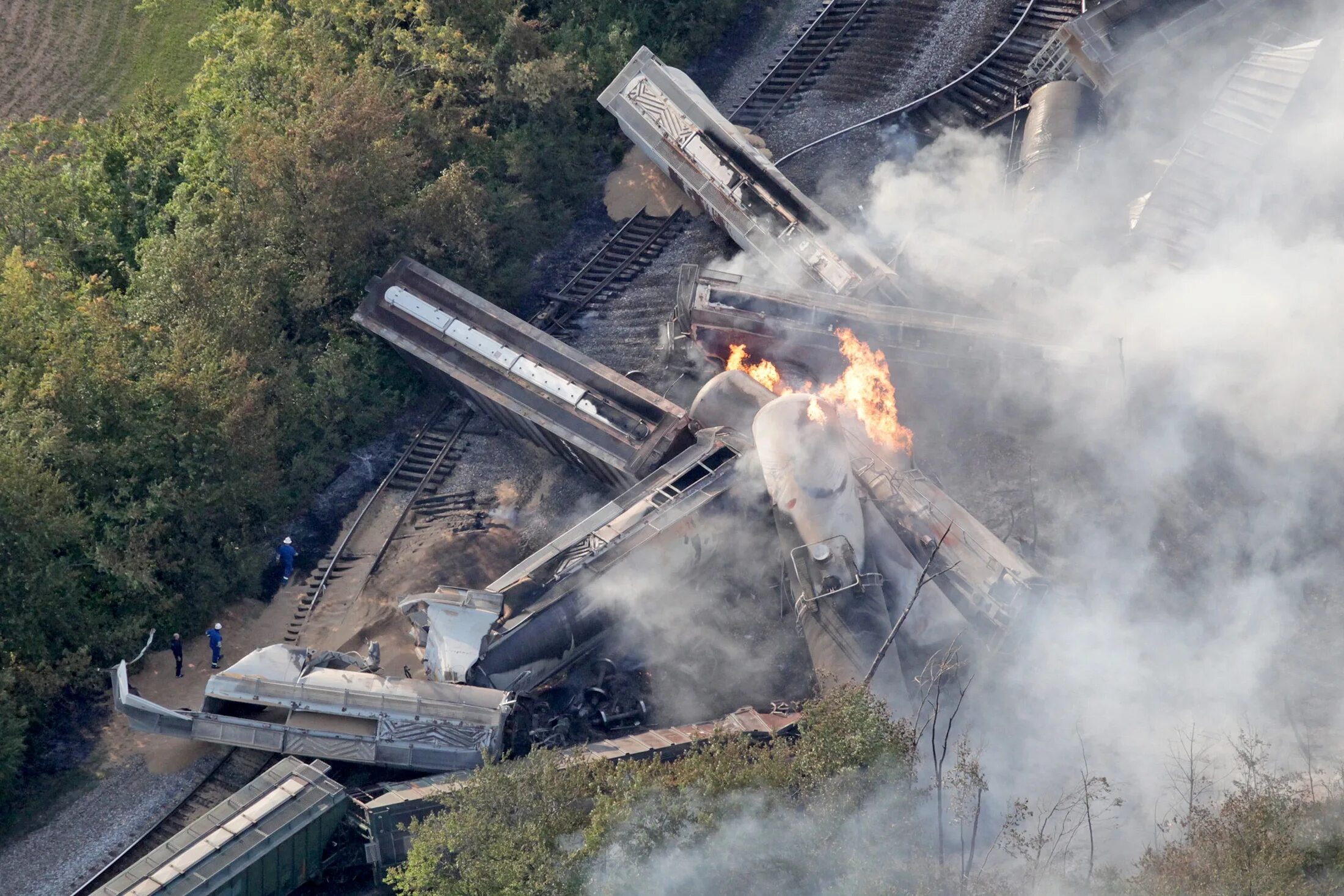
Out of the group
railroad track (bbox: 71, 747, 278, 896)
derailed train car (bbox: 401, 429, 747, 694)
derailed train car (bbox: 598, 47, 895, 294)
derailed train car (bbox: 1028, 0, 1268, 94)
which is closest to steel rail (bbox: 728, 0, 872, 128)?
derailed train car (bbox: 598, 47, 895, 294)

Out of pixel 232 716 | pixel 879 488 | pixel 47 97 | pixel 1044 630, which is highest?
pixel 47 97

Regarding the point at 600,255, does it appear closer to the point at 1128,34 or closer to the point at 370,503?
the point at 370,503

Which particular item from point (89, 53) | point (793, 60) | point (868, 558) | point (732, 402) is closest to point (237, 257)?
point (732, 402)

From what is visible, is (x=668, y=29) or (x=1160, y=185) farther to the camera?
(x=668, y=29)

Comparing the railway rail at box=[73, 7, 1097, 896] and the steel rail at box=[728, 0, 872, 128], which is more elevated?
the steel rail at box=[728, 0, 872, 128]

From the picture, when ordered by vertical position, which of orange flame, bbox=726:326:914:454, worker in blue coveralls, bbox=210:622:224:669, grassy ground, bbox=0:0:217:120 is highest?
grassy ground, bbox=0:0:217:120

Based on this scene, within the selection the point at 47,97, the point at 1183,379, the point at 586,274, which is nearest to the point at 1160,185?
the point at 1183,379

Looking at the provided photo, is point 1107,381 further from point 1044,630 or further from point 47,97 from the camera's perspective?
point 47,97

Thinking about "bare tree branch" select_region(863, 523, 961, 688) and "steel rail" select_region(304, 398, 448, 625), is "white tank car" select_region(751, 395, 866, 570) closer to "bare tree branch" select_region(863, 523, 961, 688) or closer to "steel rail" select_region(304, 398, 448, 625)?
"bare tree branch" select_region(863, 523, 961, 688)
